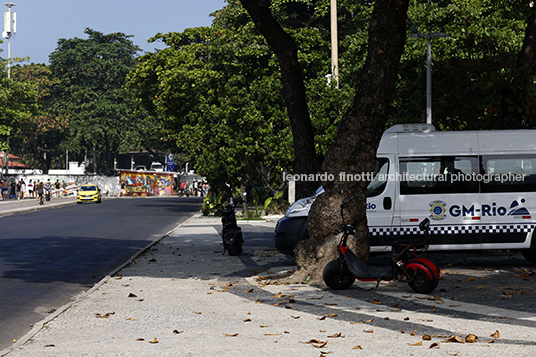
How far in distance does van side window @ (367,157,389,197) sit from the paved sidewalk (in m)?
2.52

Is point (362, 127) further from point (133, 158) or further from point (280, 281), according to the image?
point (133, 158)

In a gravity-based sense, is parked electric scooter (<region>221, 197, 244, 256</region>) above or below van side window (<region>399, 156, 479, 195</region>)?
below

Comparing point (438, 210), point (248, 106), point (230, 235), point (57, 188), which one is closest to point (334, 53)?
point (248, 106)

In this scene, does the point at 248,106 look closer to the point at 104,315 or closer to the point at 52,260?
the point at 52,260

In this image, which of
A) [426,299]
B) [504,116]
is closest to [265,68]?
[504,116]

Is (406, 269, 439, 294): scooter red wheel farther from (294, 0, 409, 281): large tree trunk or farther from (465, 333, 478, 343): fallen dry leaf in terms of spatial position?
(465, 333, 478, 343): fallen dry leaf

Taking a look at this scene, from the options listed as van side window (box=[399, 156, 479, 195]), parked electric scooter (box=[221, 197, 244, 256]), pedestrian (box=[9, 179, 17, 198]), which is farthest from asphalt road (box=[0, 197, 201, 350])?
pedestrian (box=[9, 179, 17, 198])

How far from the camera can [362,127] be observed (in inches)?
422

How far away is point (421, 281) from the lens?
32.0 ft

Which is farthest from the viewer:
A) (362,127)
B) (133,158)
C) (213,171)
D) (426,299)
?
(133,158)

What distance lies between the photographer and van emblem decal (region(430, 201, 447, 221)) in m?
12.8

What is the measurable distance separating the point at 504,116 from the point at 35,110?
206 feet

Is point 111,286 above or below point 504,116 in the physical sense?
below

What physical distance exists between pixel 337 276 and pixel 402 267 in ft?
3.34
